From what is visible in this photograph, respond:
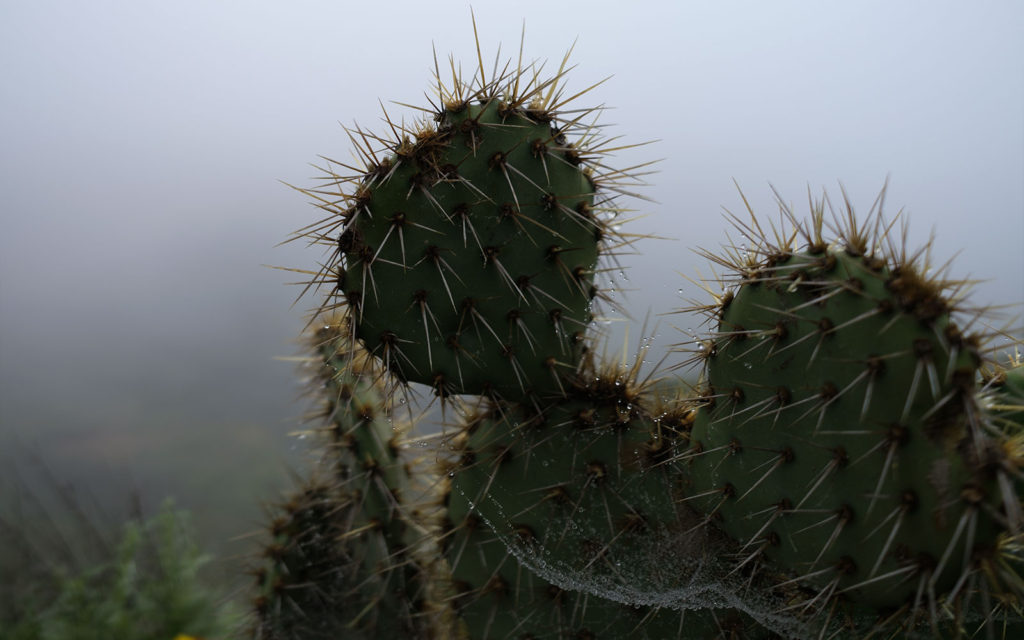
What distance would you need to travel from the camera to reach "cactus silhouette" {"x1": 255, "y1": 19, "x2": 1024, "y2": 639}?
647 millimetres

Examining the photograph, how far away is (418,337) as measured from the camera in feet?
2.92

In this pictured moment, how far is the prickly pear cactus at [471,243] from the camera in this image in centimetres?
86

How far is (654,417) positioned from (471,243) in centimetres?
34

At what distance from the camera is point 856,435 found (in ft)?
2.24

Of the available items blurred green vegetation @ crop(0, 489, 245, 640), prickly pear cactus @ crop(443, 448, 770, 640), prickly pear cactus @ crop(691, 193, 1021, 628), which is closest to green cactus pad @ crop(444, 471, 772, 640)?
prickly pear cactus @ crop(443, 448, 770, 640)

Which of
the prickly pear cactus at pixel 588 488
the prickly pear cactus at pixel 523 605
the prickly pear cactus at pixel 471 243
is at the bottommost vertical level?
the prickly pear cactus at pixel 523 605

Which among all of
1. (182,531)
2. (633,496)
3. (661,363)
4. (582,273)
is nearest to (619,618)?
(633,496)

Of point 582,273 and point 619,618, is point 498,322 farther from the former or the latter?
point 619,618

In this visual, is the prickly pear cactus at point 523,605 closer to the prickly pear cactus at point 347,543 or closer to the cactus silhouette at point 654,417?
the cactus silhouette at point 654,417

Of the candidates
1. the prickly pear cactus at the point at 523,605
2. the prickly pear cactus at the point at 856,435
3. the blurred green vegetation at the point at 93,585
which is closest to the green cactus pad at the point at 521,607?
the prickly pear cactus at the point at 523,605

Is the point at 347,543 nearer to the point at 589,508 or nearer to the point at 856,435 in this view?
the point at 589,508

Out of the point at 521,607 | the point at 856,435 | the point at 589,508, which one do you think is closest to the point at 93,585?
the point at 521,607

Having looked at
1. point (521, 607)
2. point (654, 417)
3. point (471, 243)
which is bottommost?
point (521, 607)

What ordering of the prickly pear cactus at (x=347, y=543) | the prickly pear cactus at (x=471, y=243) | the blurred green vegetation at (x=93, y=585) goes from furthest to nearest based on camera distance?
the blurred green vegetation at (x=93, y=585) < the prickly pear cactus at (x=347, y=543) < the prickly pear cactus at (x=471, y=243)
